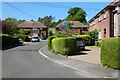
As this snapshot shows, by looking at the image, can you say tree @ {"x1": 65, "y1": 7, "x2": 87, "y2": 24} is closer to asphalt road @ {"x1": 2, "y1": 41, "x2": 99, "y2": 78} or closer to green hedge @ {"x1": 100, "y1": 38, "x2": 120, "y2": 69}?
asphalt road @ {"x1": 2, "y1": 41, "x2": 99, "y2": 78}

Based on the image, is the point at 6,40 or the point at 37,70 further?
the point at 6,40

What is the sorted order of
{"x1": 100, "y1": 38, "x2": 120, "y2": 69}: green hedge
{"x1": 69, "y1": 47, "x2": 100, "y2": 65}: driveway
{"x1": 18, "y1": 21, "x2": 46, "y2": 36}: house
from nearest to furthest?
{"x1": 100, "y1": 38, "x2": 120, "y2": 69}: green hedge → {"x1": 69, "y1": 47, "x2": 100, "y2": 65}: driveway → {"x1": 18, "y1": 21, "x2": 46, "y2": 36}: house

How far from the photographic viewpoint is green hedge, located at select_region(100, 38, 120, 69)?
14.4 meters

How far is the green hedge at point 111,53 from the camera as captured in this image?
1437 cm

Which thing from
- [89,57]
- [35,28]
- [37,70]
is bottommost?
[37,70]

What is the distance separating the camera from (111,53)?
48.9 ft

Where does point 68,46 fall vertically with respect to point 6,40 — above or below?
below

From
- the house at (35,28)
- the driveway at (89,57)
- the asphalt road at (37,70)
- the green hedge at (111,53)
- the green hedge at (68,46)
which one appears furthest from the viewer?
the house at (35,28)

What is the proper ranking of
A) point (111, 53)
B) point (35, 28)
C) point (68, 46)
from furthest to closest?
point (35, 28)
point (68, 46)
point (111, 53)

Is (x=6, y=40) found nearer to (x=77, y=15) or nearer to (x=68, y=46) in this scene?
(x=68, y=46)

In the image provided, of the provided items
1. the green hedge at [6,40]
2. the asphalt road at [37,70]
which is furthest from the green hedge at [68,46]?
the green hedge at [6,40]

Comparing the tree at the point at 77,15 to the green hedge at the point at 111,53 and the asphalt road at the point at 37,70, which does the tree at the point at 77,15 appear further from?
the green hedge at the point at 111,53

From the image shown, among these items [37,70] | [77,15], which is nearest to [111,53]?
[37,70]

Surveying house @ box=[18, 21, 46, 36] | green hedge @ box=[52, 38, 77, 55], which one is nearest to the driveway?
green hedge @ box=[52, 38, 77, 55]
